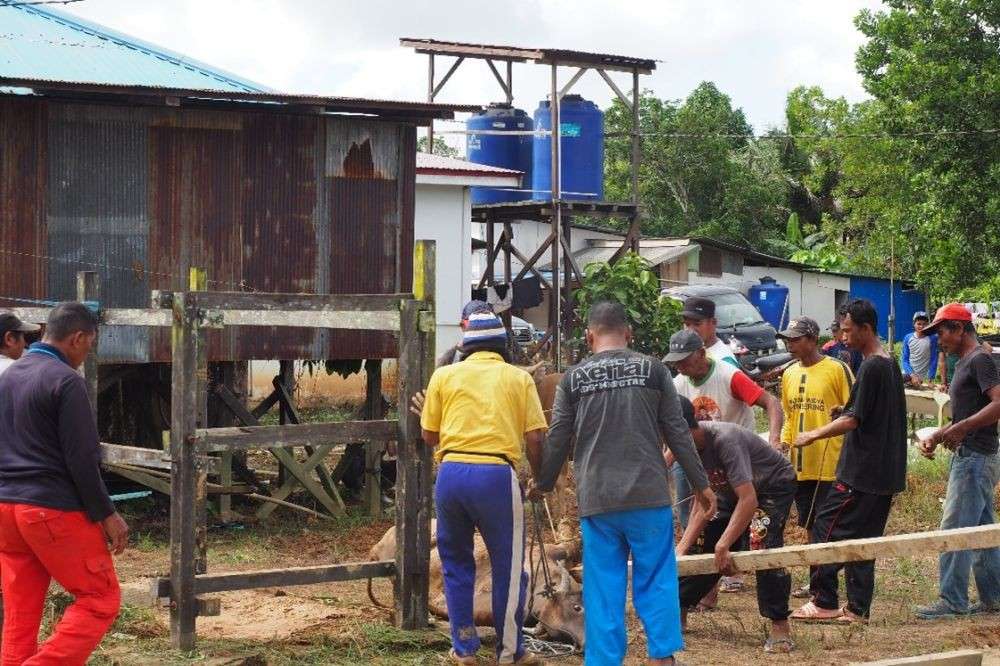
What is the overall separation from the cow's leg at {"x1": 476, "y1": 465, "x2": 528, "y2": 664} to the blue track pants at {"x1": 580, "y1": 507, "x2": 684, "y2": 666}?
0.48 metres

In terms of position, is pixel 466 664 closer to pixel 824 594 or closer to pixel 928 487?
pixel 824 594

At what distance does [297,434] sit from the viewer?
7.70m

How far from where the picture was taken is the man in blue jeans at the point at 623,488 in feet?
20.6

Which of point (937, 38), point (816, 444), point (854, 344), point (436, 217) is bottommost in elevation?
point (816, 444)

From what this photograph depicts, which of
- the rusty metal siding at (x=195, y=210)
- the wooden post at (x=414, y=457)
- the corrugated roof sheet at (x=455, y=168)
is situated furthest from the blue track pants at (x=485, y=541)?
the corrugated roof sheet at (x=455, y=168)

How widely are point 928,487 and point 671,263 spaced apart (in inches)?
781

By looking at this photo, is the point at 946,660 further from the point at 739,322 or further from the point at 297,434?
the point at 739,322

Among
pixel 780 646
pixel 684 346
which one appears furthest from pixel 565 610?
pixel 684 346

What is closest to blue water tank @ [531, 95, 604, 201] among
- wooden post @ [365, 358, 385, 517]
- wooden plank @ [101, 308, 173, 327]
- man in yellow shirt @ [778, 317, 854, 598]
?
wooden post @ [365, 358, 385, 517]

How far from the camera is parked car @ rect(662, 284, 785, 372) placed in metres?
24.4

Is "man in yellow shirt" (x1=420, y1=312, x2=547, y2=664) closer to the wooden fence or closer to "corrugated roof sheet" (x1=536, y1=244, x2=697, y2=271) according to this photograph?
the wooden fence

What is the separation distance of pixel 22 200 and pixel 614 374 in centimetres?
765

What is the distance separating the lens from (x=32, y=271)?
12.2 m

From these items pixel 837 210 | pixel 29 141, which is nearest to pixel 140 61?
pixel 29 141
